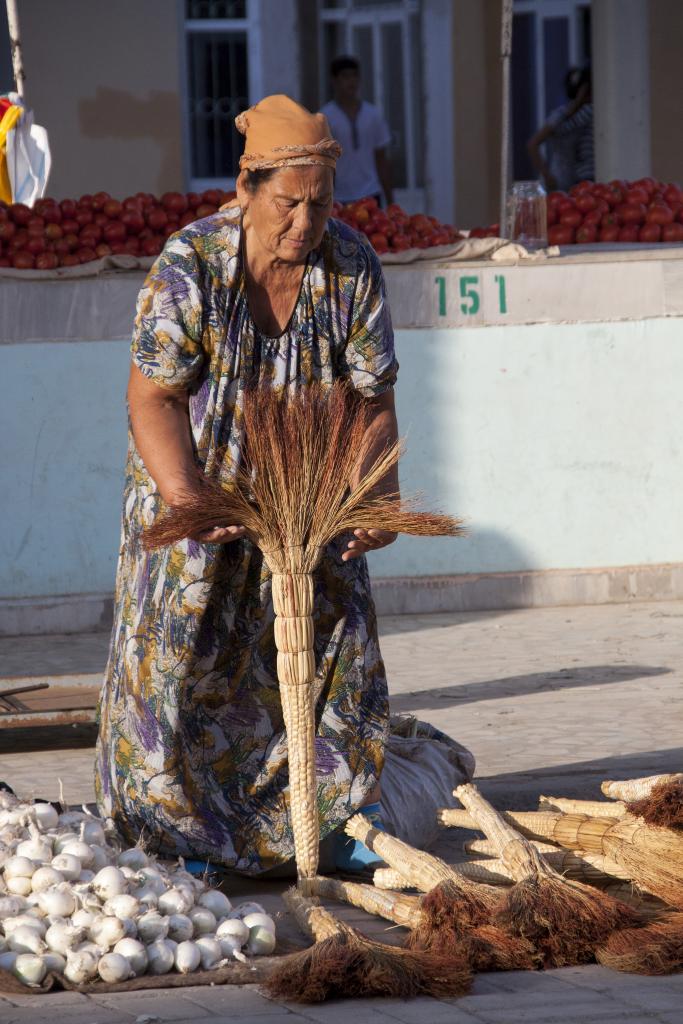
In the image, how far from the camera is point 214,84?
13242mm

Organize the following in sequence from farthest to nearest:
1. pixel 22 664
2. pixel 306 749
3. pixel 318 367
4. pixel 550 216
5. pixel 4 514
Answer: pixel 550 216
pixel 4 514
pixel 22 664
pixel 318 367
pixel 306 749

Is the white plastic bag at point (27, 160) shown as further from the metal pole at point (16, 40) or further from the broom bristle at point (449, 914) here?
the broom bristle at point (449, 914)

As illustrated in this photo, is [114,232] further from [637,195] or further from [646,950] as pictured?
[646,950]

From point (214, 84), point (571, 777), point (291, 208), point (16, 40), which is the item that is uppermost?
point (214, 84)

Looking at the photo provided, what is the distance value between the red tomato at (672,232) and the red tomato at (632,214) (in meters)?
0.17

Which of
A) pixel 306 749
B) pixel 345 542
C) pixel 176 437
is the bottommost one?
pixel 306 749

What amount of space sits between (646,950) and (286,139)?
1.81m

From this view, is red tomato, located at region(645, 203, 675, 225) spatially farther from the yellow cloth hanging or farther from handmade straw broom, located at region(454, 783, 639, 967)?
handmade straw broom, located at region(454, 783, 639, 967)

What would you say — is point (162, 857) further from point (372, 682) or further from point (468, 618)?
point (468, 618)

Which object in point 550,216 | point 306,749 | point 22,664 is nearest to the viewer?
point 306,749

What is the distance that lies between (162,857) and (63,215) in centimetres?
460

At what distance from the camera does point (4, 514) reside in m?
7.73

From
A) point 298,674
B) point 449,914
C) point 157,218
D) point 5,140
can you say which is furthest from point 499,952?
point 5,140

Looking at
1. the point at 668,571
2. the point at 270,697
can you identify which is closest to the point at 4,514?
Answer: the point at 668,571
